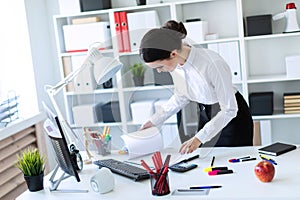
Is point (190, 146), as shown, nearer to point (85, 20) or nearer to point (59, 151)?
point (59, 151)

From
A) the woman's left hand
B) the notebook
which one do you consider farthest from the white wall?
the notebook

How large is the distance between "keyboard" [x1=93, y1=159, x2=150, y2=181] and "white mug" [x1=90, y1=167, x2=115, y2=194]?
0.12 m

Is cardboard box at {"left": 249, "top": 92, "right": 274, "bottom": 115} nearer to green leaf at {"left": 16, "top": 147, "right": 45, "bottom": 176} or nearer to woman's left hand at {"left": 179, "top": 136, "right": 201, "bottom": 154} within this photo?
woman's left hand at {"left": 179, "top": 136, "right": 201, "bottom": 154}

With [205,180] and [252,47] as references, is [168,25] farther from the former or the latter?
[252,47]

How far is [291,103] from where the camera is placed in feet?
10.8

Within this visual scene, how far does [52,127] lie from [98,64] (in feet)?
1.15

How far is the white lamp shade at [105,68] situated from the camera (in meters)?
1.97

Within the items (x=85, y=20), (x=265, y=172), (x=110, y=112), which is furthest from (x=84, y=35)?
(x=265, y=172)

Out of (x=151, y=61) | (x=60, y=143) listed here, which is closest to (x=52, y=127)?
(x=60, y=143)

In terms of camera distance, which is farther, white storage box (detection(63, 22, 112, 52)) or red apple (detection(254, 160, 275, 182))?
white storage box (detection(63, 22, 112, 52))

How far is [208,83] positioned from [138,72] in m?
0.33

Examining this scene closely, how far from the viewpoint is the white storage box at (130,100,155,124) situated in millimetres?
2139

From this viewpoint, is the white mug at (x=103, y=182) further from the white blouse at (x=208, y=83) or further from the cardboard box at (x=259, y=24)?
the cardboard box at (x=259, y=24)

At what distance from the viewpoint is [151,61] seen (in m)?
1.86
